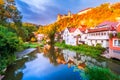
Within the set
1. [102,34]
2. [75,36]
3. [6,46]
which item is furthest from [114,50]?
[75,36]

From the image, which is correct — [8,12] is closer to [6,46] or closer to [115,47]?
[6,46]

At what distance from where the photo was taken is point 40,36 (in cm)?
11281

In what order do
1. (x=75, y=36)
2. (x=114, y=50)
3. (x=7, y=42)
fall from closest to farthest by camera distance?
1. (x=7, y=42)
2. (x=114, y=50)
3. (x=75, y=36)

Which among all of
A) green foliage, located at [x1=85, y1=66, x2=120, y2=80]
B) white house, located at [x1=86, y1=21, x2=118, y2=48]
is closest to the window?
white house, located at [x1=86, y1=21, x2=118, y2=48]

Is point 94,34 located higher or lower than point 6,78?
higher

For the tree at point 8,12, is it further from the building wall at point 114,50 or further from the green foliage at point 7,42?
the building wall at point 114,50

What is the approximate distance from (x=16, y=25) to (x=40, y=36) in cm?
7617

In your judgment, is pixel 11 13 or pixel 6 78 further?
pixel 11 13

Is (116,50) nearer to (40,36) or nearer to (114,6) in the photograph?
(114,6)

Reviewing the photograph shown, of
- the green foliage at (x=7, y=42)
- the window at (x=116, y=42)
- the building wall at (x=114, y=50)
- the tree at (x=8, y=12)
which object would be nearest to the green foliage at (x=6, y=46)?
the green foliage at (x=7, y=42)

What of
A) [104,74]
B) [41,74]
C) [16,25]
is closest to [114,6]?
[16,25]

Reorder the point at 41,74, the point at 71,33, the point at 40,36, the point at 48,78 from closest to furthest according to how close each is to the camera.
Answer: the point at 48,78 → the point at 41,74 → the point at 71,33 → the point at 40,36

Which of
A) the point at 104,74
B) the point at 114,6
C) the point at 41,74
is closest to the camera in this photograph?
the point at 104,74

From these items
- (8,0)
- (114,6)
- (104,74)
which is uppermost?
(114,6)
